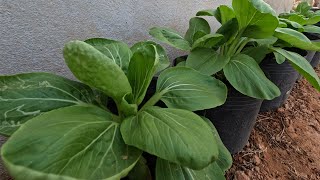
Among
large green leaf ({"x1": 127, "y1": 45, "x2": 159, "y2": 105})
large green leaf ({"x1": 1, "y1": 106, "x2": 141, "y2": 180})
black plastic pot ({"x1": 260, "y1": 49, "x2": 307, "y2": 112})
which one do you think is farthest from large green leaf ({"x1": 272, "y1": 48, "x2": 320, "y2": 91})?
large green leaf ({"x1": 1, "y1": 106, "x2": 141, "y2": 180})

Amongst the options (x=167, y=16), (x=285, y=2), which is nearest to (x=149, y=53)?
(x=167, y=16)

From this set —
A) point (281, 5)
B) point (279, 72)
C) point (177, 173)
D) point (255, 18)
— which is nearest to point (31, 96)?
point (177, 173)

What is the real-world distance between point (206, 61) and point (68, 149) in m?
0.74

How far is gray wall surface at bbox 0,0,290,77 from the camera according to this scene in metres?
0.87

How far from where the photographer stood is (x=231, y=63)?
3.74 ft

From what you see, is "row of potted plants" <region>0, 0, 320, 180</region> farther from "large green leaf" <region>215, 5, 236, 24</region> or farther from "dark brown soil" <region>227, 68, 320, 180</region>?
"dark brown soil" <region>227, 68, 320, 180</region>

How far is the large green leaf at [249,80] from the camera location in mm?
1009

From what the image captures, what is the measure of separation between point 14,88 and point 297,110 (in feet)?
6.51

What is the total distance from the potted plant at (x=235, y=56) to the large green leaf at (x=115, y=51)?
0.23 metres

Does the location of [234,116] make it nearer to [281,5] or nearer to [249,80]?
[249,80]

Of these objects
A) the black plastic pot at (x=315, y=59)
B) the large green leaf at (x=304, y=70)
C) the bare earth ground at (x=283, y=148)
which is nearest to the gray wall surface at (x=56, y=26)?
the bare earth ground at (x=283, y=148)

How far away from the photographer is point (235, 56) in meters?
1.21

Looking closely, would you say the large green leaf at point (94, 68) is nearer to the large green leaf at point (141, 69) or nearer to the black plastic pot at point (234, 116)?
the large green leaf at point (141, 69)

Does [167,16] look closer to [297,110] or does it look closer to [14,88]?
[14,88]
